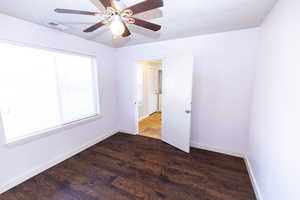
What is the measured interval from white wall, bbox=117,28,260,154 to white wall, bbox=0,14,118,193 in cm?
137

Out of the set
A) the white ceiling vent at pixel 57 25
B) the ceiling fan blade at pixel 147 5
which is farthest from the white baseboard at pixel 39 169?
the ceiling fan blade at pixel 147 5

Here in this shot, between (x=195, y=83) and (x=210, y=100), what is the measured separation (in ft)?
1.49

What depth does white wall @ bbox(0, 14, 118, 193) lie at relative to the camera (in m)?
1.74

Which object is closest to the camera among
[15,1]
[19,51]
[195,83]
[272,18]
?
[15,1]

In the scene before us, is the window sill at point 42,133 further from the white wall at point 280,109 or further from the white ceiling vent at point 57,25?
the white wall at point 280,109

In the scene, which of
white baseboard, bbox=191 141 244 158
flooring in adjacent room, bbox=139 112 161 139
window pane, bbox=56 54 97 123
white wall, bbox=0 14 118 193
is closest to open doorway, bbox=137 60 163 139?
flooring in adjacent room, bbox=139 112 161 139

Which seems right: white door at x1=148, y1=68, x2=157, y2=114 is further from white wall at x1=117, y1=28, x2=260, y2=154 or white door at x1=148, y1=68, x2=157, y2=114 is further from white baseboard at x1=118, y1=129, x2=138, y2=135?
white wall at x1=117, y1=28, x2=260, y2=154

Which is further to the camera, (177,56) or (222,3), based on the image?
(177,56)

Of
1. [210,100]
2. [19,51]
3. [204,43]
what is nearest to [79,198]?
[19,51]

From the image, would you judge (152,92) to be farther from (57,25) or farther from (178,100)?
(57,25)

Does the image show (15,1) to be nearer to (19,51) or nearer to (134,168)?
(19,51)

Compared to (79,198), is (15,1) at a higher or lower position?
higher

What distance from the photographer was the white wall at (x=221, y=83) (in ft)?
7.44

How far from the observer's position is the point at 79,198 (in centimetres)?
163
